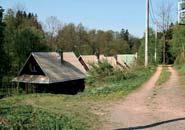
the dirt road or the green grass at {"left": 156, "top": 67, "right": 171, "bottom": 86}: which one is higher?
the green grass at {"left": 156, "top": 67, "right": 171, "bottom": 86}

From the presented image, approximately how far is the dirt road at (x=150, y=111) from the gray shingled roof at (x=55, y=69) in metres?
29.7

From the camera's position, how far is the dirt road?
1059 centimetres

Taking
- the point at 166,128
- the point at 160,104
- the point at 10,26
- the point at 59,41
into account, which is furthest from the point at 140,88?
the point at 59,41

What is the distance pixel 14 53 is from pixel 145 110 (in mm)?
54569

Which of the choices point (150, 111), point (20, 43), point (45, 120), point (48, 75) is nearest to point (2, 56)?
→ point (48, 75)

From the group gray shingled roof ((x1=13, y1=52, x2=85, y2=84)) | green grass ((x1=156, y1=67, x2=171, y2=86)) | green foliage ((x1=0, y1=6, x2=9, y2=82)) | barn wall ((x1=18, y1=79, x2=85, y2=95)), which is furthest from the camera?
green foliage ((x1=0, y1=6, x2=9, y2=82))

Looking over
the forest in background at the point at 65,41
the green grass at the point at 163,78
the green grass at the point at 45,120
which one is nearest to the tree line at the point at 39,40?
the forest in background at the point at 65,41

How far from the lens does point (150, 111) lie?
1317 cm

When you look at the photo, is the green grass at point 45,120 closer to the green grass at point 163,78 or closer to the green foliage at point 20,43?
the green grass at point 163,78

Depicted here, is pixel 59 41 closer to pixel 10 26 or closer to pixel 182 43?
pixel 10 26

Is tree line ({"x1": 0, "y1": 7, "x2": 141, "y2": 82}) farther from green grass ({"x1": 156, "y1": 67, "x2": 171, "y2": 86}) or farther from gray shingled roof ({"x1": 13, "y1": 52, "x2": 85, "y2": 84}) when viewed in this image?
green grass ({"x1": 156, "y1": 67, "x2": 171, "y2": 86})

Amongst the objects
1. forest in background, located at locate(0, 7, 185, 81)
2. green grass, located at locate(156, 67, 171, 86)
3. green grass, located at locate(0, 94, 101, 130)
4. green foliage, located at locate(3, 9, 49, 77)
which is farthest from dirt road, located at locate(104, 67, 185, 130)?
green foliage, located at locate(3, 9, 49, 77)

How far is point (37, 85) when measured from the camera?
49094 mm

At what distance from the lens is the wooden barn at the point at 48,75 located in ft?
157
